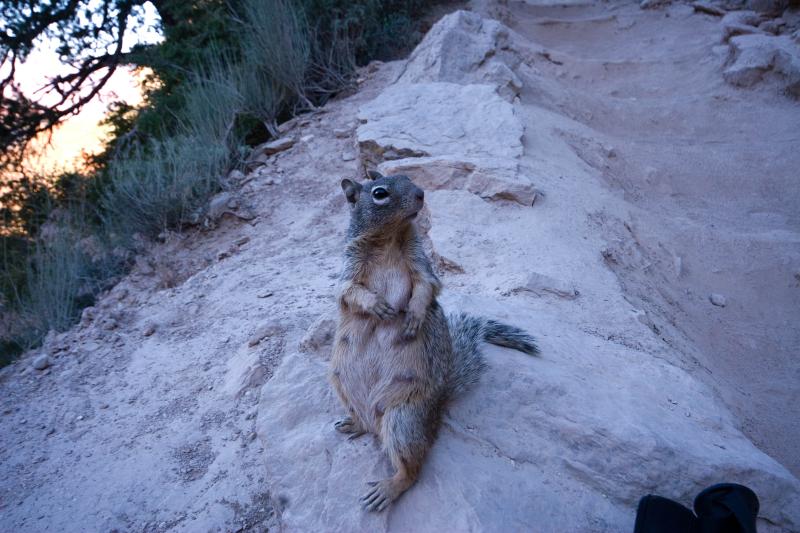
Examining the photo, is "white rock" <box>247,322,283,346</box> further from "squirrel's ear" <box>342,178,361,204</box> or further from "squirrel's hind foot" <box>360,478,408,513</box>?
"squirrel's hind foot" <box>360,478,408,513</box>

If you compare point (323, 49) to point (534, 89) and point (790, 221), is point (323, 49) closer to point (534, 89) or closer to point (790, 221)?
point (534, 89)

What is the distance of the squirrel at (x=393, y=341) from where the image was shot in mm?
2553

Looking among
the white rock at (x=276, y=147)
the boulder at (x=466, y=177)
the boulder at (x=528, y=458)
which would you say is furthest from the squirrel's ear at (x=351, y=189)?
the white rock at (x=276, y=147)

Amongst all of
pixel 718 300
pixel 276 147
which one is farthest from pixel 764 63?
pixel 276 147

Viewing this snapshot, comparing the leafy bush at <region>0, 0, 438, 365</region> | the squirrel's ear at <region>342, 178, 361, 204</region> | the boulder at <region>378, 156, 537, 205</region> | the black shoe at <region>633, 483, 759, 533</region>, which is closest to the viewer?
the black shoe at <region>633, 483, 759, 533</region>

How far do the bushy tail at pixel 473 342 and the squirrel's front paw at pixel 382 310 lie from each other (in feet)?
1.52

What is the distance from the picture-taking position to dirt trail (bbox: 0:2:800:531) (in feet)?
8.43

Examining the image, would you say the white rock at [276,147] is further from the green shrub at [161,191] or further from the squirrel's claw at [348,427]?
the squirrel's claw at [348,427]

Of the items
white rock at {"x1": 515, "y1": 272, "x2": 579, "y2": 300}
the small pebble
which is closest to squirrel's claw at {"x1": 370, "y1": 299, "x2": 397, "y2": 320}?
white rock at {"x1": 515, "y1": 272, "x2": 579, "y2": 300}

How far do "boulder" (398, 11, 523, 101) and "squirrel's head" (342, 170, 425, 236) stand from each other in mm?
4704

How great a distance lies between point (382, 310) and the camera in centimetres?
274

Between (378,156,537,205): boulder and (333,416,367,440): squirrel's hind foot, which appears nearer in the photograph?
(333,416,367,440): squirrel's hind foot

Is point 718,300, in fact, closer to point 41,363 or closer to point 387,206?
point 387,206

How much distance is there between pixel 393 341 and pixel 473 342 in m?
0.58
